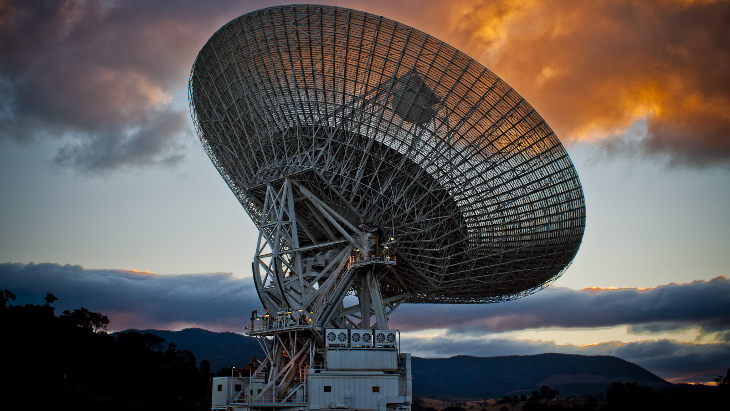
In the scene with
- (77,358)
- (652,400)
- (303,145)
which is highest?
(303,145)

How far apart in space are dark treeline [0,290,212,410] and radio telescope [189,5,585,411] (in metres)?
33.7

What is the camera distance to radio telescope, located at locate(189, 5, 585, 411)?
37.3m

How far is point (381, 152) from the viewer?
133ft

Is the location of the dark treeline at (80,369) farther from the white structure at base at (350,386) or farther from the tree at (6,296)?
the white structure at base at (350,386)

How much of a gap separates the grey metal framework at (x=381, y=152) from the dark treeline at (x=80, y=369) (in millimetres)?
38286

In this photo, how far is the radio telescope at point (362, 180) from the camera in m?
37.3

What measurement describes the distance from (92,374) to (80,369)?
6.13 feet

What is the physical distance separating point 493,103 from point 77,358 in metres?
66.4

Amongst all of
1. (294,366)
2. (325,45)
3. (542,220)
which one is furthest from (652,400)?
(325,45)

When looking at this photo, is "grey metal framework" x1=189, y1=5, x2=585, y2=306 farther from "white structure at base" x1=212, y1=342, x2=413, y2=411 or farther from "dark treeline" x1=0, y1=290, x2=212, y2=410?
"dark treeline" x1=0, y1=290, x2=212, y2=410

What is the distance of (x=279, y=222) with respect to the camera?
135ft

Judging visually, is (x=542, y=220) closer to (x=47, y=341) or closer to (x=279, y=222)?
(x=279, y=222)

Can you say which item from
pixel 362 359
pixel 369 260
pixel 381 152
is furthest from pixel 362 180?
pixel 362 359

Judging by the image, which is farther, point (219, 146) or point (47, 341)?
point (47, 341)
